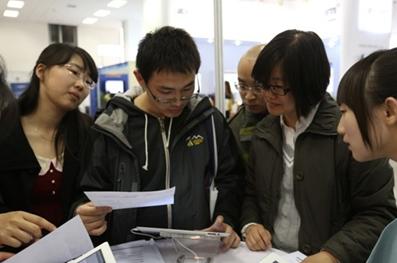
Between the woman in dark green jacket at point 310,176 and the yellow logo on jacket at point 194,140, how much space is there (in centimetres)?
23

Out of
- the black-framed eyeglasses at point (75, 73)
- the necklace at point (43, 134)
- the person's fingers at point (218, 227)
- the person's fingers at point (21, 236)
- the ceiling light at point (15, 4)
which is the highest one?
Result: the ceiling light at point (15, 4)


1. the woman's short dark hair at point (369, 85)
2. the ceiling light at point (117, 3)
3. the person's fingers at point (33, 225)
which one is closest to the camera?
the woman's short dark hair at point (369, 85)

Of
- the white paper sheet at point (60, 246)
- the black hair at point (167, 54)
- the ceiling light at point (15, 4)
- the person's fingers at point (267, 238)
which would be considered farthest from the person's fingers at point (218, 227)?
the ceiling light at point (15, 4)

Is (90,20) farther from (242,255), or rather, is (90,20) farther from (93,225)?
(242,255)

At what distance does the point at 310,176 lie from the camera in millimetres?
1136

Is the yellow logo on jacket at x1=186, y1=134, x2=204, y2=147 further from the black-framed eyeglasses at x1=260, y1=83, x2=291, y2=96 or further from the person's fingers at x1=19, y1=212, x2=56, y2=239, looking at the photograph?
the person's fingers at x1=19, y1=212, x2=56, y2=239

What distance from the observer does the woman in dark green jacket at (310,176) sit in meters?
1.07

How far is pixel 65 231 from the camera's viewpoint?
36.6 inches

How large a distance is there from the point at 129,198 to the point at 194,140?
0.42 m

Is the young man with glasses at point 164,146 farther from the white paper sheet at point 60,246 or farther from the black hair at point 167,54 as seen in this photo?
the white paper sheet at point 60,246

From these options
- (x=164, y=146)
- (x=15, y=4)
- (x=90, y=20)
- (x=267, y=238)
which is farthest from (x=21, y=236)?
(x=90, y=20)

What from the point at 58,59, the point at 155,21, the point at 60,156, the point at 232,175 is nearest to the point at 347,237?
the point at 232,175

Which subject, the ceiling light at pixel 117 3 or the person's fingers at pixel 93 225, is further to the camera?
the ceiling light at pixel 117 3

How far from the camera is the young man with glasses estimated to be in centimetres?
121
